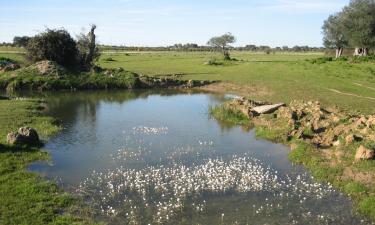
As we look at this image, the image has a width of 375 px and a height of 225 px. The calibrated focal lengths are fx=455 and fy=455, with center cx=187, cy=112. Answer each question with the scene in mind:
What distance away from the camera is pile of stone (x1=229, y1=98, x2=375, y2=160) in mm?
22766

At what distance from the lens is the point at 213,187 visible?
18.1 metres

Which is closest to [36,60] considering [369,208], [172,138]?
[172,138]

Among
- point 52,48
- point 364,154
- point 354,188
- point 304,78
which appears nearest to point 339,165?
point 364,154

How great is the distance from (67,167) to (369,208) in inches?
500

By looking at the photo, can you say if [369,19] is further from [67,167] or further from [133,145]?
[67,167]

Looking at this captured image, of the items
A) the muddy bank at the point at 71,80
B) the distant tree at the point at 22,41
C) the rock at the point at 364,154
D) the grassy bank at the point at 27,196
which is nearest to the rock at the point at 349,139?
the rock at the point at 364,154

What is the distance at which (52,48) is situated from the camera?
5866 cm

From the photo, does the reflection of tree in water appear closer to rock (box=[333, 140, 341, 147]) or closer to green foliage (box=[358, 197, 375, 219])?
rock (box=[333, 140, 341, 147])

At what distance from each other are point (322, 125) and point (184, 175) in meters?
11.5

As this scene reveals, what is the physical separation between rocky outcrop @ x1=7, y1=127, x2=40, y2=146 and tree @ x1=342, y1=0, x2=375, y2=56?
68.4 meters

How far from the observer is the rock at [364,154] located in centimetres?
2003

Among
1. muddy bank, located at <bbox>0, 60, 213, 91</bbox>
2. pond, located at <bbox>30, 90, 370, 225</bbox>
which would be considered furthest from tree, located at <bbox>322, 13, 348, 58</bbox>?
pond, located at <bbox>30, 90, 370, 225</bbox>

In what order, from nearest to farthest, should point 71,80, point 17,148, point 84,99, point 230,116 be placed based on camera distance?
point 17,148 → point 230,116 → point 84,99 → point 71,80

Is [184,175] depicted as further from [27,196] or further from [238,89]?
[238,89]
